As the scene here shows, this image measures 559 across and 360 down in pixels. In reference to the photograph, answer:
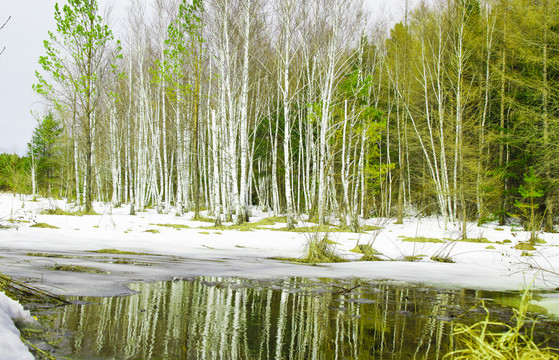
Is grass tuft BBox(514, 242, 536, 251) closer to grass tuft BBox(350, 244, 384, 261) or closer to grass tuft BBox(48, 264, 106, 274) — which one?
grass tuft BBox(350, 244, 384, 261)

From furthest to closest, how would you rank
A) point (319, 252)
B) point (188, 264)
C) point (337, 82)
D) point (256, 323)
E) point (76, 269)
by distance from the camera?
1. point (337, 82)
2. point (319, 252)
3. point (188, 264)
4. point (76, 269)
5. point (256, 323)

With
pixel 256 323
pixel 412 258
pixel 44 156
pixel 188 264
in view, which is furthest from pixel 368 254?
pixel 44 156

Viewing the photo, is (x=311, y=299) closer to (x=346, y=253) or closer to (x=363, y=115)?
(x=346, y=253)

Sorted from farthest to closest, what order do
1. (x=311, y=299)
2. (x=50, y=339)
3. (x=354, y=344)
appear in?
(x=311, y=299) → (x=354, y=344) → (x=50, y=339)

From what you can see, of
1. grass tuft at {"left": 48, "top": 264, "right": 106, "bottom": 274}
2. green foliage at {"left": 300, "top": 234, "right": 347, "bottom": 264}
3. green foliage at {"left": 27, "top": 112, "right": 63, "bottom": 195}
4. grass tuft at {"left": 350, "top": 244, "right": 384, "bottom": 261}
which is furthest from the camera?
green foliage at {"left": 27, "top": 112, "right": 63, "bottom": 195}

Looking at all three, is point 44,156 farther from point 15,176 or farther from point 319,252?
point 319,252

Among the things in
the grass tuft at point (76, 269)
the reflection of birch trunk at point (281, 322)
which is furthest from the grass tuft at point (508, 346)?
the grass tuft at point (76, 269)

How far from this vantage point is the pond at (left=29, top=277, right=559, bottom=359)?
6.32 feet

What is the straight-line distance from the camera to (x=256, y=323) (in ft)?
8.16

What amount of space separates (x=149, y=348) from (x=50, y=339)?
19.2 inches

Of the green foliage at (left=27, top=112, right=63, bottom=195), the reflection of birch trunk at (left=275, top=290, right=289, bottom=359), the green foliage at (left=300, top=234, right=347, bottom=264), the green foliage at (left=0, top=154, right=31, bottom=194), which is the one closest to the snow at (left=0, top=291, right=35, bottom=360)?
the reflection of birch trunk at (left=275, top=290, right=289, bottom=359)

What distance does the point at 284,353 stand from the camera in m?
1.97

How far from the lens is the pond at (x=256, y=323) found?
1.93 metres

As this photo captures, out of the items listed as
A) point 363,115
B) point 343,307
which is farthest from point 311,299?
point 363,115
